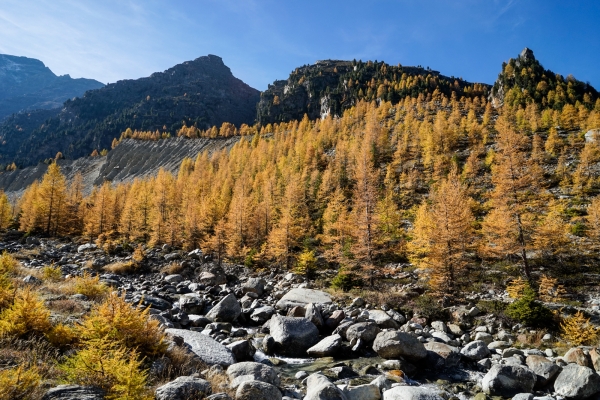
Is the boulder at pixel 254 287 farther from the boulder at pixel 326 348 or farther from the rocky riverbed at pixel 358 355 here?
the boulder at pixel 326 348

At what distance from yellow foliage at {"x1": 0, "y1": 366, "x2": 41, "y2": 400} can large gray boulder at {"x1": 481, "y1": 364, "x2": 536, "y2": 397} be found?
514 inches

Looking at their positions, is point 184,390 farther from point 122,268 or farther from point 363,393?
point 122,268

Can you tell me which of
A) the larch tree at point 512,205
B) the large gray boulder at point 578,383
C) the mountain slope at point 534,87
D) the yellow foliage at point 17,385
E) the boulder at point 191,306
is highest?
the mountain slope at point 534,87

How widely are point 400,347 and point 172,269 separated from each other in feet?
98.6

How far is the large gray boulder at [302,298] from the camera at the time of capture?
22511mm

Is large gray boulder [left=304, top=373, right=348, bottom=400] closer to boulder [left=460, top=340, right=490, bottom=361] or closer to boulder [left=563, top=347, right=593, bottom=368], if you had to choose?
boulder [left=460, top=340, right=490, bottom=361]

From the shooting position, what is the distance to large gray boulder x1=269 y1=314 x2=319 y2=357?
47.6ft

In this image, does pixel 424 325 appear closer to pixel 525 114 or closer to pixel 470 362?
pixel 470 362

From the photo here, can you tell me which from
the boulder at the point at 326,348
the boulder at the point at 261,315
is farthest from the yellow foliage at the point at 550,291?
the boulder at the point at 261,315

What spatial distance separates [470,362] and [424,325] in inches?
238

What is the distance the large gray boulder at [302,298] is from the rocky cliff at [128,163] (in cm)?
10677

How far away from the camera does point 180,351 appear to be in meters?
8.95

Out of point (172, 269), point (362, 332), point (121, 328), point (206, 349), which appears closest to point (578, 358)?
point (362, 332)

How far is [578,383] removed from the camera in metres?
10.4
